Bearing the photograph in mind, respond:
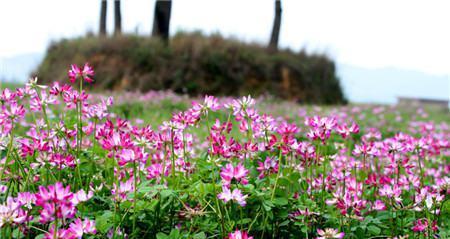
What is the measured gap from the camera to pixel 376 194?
103 inches

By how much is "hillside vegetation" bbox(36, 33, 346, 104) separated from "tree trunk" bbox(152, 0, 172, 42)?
0.34 meters

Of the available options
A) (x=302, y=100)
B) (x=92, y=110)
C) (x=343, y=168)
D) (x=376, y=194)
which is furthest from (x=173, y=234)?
(x=302, y=100)

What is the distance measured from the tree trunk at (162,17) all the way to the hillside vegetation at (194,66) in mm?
344

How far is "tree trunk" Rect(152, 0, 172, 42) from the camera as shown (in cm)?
1329

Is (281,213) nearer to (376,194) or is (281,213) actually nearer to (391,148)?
(391,148)

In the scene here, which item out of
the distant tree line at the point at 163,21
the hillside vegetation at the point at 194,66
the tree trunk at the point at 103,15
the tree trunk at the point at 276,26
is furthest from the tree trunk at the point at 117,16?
the tree trunk at the point at 276,26

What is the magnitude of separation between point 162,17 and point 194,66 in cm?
239

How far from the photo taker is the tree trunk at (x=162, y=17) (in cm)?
1329

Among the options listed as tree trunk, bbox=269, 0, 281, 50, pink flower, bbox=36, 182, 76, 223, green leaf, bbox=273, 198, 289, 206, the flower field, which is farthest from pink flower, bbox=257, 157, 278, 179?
tree trunk, bbox=269, 0, 281, 50

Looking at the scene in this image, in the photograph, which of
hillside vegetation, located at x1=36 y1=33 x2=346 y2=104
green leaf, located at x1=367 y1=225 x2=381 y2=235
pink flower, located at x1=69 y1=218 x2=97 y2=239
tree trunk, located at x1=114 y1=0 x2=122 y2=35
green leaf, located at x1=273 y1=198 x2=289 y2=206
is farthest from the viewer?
tree trunk, located at x1=114 y1=0 x2=122 y2=35

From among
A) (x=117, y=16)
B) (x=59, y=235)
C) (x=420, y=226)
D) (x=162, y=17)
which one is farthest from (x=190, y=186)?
(x=117, y=16)

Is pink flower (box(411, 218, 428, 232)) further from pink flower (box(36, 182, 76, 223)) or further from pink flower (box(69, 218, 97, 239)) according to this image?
pink flower (box(36, 182, 76, 223))

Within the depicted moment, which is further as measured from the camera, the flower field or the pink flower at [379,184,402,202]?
the pink flower at [379,184,402,202]

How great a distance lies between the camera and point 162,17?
13328 mm
